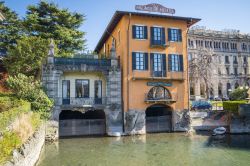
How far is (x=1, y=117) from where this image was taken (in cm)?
1291

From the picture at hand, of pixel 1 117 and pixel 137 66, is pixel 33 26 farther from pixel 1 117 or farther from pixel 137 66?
pixel 1 117

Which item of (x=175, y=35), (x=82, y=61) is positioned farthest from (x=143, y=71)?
(x=82, y=61)

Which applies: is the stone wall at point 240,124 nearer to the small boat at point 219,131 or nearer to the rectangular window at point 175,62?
the small boat at point 219,131

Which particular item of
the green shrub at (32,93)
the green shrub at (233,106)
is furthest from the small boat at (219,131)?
the green shrub at (32,93)

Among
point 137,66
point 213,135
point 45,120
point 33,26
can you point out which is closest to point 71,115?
point 45,120

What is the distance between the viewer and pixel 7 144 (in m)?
12.4

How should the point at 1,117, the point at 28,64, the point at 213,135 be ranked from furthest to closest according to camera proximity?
1. the point at 28,64
2. the point at 213,135
3. the point at 1,117

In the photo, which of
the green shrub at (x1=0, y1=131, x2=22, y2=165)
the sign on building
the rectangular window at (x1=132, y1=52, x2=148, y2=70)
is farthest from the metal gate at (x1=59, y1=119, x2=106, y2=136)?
the green shrub at (x1=0, y1=131, x2=22, y2=165)

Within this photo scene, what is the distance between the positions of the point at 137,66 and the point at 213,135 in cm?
1181

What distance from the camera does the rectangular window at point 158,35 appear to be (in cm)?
3210

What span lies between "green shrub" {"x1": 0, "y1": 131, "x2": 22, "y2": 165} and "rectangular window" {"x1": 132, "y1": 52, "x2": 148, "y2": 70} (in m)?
18.9

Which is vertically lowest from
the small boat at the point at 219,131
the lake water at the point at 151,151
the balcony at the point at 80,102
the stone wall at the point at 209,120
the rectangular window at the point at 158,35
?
the lake water at the point at 151,151

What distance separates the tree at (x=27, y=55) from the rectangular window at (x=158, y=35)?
1369cm

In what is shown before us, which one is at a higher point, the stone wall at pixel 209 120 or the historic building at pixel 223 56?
the historic building at pixel 223 56
